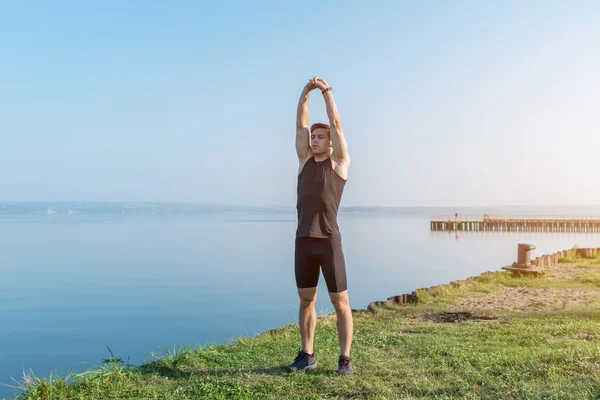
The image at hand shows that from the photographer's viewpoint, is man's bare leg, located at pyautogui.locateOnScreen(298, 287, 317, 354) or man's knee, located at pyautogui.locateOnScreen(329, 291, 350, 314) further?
man's bare leg, located at pyautogui.locateOnScreen(298, 287, 317, 354)

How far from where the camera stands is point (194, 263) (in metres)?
34.8

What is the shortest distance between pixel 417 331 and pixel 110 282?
20871 mm

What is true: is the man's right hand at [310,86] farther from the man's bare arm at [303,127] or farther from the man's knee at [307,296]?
the man's knee at [307,296]

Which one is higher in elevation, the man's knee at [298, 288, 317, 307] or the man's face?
the man's face

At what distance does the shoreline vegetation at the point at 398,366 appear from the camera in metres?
4.82

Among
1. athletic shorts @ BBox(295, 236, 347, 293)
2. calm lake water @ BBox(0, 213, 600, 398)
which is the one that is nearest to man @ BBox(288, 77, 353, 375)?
athletic shorts @ BBox(295, 236, 347, 293)

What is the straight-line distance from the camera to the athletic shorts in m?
5.33

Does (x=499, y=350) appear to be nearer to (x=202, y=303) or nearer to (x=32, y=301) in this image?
(x=202, y=303)

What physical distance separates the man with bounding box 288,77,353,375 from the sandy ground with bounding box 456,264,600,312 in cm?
534

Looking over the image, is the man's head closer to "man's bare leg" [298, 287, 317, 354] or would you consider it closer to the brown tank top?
the brown tank top

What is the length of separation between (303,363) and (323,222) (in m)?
1.40

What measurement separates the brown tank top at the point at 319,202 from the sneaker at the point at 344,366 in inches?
45.8

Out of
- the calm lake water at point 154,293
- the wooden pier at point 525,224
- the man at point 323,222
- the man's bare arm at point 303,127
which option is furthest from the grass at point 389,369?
the wooden pier at point 525,224

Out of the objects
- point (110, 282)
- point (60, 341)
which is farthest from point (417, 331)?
Result: point (110, 282)
